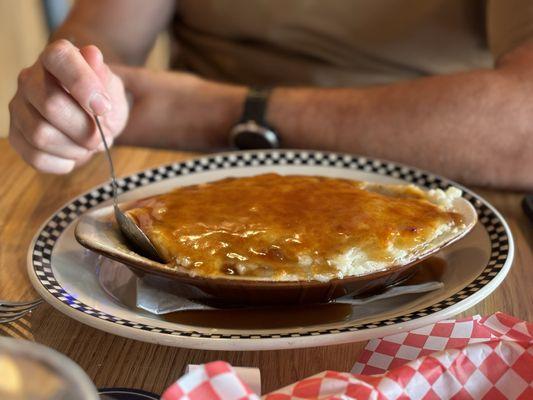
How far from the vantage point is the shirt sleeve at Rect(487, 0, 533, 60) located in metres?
1.26

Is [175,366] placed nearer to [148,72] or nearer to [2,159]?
[2,159]

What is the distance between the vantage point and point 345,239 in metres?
0.76

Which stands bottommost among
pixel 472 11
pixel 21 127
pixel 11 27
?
pixel 11 27

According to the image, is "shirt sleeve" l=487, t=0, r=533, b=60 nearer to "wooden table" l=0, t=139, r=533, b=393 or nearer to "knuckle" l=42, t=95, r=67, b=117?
"wooden table" l=0, t=139, r=533, b=393

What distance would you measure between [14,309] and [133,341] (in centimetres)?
15

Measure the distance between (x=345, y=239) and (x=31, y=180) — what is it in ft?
2.13

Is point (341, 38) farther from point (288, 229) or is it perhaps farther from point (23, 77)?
point (288, 229)

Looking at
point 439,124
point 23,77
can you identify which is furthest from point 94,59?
point 439,124

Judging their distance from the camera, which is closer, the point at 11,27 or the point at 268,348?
the point at 268,348

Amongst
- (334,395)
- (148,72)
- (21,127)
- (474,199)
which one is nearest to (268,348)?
(334,395)

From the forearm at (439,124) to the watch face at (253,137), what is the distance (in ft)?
0.12

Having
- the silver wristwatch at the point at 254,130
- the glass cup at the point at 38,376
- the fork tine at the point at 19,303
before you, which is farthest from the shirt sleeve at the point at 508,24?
the glass cup at the point at 38,376

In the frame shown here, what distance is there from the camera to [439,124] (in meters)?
1.21

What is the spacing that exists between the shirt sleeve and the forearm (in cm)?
11
